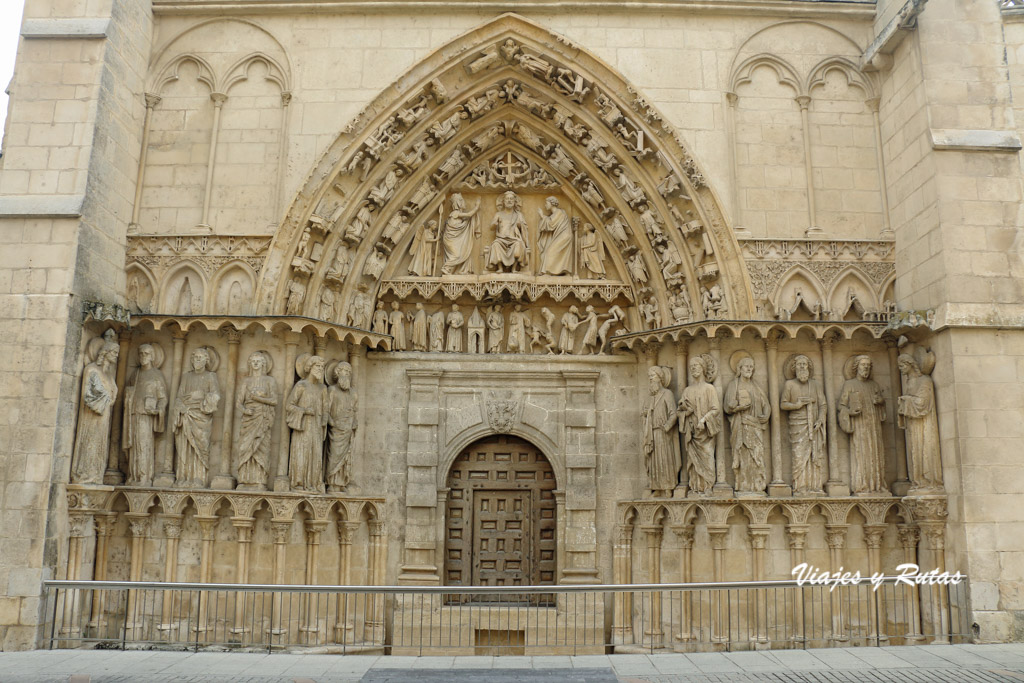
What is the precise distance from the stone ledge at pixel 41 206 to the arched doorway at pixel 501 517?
5168 mm

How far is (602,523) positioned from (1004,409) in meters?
4.54

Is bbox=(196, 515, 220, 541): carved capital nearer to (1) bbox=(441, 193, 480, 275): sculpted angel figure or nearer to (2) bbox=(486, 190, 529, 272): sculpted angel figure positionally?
(1) bbox=(441, 193, 480, 275): sculpted angel figure

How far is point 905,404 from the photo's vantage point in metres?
8.87

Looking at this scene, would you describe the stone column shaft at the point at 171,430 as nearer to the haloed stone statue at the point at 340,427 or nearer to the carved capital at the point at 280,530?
the carved capital at the point at 280,530

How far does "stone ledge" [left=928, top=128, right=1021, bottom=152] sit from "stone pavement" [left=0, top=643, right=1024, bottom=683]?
5.12 m

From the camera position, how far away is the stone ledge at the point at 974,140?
9.11m

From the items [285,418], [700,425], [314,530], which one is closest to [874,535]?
[700,425]

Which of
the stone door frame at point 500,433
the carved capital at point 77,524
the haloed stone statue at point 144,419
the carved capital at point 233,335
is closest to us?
the carved capital at point 77,524

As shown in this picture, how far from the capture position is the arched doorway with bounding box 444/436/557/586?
1038 centimetres

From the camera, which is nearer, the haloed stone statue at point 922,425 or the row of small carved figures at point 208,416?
the haloed stone statue at point 922,425

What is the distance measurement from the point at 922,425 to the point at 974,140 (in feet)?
10.4

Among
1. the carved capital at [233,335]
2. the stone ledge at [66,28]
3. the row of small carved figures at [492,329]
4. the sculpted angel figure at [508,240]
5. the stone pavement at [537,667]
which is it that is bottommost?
the stone pavement at [537,667]

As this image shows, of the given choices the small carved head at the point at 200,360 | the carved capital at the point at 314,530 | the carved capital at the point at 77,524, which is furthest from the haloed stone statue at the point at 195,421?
the carved capital at the point at 314,530

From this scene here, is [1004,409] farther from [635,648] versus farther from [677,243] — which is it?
[635,648]
